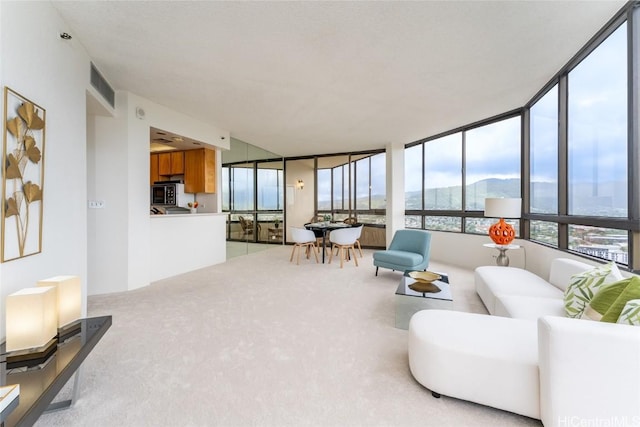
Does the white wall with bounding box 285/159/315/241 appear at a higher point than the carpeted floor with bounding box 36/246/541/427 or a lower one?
higher

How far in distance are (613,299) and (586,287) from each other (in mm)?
435

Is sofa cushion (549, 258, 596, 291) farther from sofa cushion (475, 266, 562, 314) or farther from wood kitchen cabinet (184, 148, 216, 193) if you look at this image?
wood kitchen cabinet (184, 148, 216, 193)

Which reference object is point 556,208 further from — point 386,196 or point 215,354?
point 215,354

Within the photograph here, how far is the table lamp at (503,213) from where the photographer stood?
357cm

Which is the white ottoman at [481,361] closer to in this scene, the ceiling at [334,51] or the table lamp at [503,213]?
the table lamp at [503,213]

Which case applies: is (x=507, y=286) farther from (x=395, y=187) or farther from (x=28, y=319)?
(x=395, y=187)

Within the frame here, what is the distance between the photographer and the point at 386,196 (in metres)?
6.86

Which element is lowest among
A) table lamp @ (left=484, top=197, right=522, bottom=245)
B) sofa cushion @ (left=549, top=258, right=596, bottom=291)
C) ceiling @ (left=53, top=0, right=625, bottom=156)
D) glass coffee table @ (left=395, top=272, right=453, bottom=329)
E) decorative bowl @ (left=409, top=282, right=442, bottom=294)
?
glass coffee table @ (left=395, top=272, right=453, bottom=329)

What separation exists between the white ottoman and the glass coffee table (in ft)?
2.56

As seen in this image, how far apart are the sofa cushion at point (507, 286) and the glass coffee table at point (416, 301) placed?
405 millimetres

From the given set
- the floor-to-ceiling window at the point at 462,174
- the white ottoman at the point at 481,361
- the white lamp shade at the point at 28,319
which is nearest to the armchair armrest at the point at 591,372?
the white ottoman at the point at 481,361

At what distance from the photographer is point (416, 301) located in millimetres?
2947

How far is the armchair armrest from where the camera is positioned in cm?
121

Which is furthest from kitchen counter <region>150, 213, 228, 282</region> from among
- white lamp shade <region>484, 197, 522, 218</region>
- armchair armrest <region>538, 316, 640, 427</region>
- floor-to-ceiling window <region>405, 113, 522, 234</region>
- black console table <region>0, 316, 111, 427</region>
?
white lamp shade <region>484, 197, 522, 218</region>
